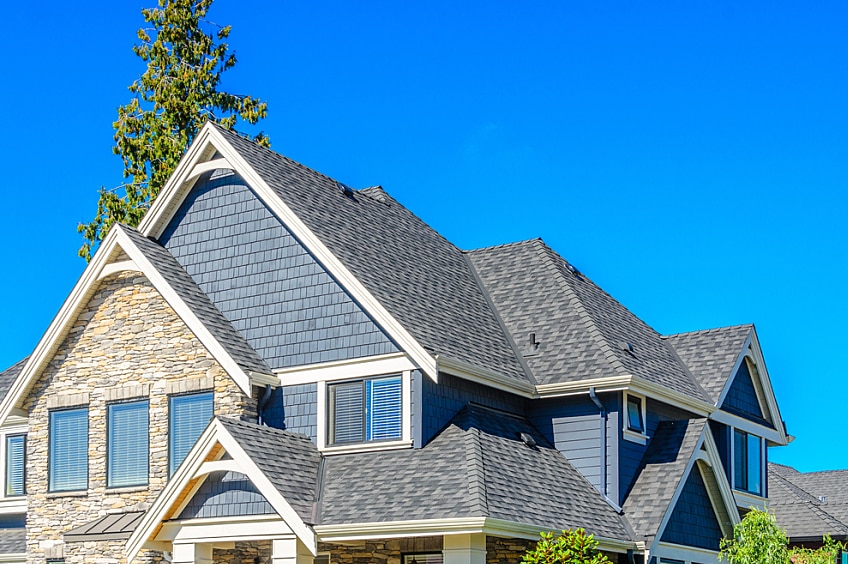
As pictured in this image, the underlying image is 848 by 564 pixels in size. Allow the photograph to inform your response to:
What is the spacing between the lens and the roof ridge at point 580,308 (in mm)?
24406

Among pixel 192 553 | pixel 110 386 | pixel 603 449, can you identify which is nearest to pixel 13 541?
pixel 110 386

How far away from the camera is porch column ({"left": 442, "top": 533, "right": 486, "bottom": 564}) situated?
1981 cm

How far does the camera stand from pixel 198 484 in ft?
69.8

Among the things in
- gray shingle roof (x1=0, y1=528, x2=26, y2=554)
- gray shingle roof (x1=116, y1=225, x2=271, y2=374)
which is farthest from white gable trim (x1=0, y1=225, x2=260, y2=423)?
gray shingle roof (x1=0, y1=528, x2=26, y2=554)

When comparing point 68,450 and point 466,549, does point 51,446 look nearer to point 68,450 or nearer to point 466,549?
point 68,450

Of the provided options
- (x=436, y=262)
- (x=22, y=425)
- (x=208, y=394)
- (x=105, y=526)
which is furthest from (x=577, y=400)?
(x=22, y=425)

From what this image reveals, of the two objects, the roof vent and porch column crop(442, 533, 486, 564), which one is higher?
the roof vent

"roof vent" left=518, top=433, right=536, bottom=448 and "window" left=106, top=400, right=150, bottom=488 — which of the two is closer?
"roof vent" left=518, top=433, right=536, bottom=448

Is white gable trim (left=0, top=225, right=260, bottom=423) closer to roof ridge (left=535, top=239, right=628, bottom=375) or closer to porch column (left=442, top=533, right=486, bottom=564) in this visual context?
porch column (left=442, top=533, right=486, bottom=564)

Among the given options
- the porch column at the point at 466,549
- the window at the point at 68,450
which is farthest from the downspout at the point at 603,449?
the window at the point at 68,450

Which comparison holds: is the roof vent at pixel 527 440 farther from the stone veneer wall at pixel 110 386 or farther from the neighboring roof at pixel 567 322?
the stone veneer wall at pixel 110 386

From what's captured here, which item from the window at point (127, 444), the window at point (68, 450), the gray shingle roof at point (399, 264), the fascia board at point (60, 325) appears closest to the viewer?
the gray shingle roof at point (399, 264)

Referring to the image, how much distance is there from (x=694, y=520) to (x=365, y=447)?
22.7 feet

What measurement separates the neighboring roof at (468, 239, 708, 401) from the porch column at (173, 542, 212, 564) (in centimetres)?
744
